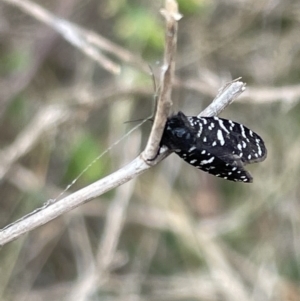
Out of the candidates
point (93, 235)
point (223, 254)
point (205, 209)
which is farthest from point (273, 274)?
point (93, 235)

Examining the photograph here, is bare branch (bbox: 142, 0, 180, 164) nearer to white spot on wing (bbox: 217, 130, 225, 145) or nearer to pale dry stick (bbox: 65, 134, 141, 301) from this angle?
white spot on wing (bbox: 217, 130, 225, 145)

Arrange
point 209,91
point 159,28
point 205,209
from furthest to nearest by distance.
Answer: point 205,209
point 159,28
point 209,91

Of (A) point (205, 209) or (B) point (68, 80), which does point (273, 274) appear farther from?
(B) point (68, 80)

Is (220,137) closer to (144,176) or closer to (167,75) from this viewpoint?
(167,75)

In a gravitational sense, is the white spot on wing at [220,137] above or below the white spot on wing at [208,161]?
above

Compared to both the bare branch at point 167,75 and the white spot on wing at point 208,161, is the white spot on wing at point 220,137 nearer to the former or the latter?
the white spot on wing at point 208,161

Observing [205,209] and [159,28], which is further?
[205,209]

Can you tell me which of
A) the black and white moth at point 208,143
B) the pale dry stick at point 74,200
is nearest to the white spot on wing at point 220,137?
the black and white moth at point 208,143
